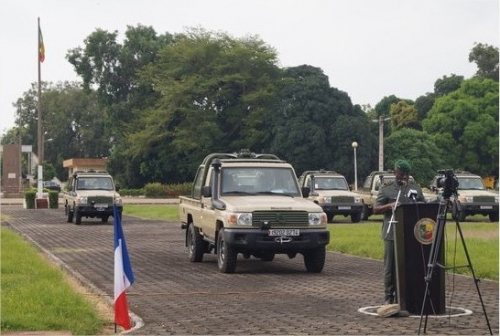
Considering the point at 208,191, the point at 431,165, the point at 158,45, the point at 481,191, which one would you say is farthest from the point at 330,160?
the point at 208,191

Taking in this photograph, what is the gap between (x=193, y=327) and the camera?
396 inches

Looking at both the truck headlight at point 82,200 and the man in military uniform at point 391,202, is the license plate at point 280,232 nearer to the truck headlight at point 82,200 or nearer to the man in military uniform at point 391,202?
the man in military uniform at point 391,202

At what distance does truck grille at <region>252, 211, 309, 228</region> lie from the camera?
626 inches

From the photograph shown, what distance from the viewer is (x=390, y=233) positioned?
11055mm

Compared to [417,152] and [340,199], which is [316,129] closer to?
[417,152]

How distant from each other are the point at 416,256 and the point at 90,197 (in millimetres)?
25468

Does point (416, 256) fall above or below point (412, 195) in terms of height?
below

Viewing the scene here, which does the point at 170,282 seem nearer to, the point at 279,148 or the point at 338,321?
the point at 338,321

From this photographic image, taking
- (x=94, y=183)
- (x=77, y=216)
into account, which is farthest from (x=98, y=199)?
(x=94, y=183)

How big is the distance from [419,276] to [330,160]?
6566 centimetres

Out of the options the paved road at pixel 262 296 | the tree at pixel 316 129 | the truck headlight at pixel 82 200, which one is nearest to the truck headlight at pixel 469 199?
the truck headlight at pixel 82 200

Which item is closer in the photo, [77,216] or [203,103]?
[77,216]

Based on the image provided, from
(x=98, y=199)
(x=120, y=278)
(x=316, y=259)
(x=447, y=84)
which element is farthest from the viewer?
(x=447, y=84)

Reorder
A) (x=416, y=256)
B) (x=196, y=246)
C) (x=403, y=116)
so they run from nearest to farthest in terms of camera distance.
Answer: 1. (x=416, y=256)
2. (x=196, y=246)
3. (x=403, y=116)
